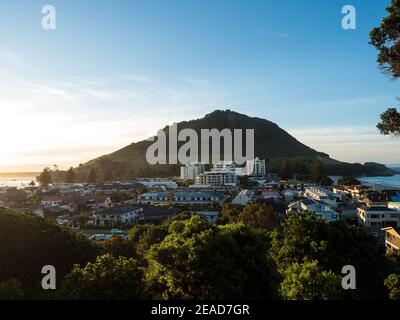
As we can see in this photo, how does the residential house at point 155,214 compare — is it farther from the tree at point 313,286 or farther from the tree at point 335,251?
the tree at point 313,286

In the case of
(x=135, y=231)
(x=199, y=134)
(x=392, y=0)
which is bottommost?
(x=135, y=231)

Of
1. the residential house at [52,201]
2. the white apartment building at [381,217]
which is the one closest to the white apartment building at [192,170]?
the residential house at [52,201]

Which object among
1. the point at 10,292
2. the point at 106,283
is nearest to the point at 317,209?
the point at 106,283

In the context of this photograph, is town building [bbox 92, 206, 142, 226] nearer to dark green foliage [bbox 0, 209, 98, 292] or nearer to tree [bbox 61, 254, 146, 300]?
dark green foliage [bbox 0, 209, 98, 292]

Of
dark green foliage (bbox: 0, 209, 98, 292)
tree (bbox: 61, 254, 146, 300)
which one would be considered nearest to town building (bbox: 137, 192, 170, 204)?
dark green foliage (bbox: 0, 209, 98, 292)
